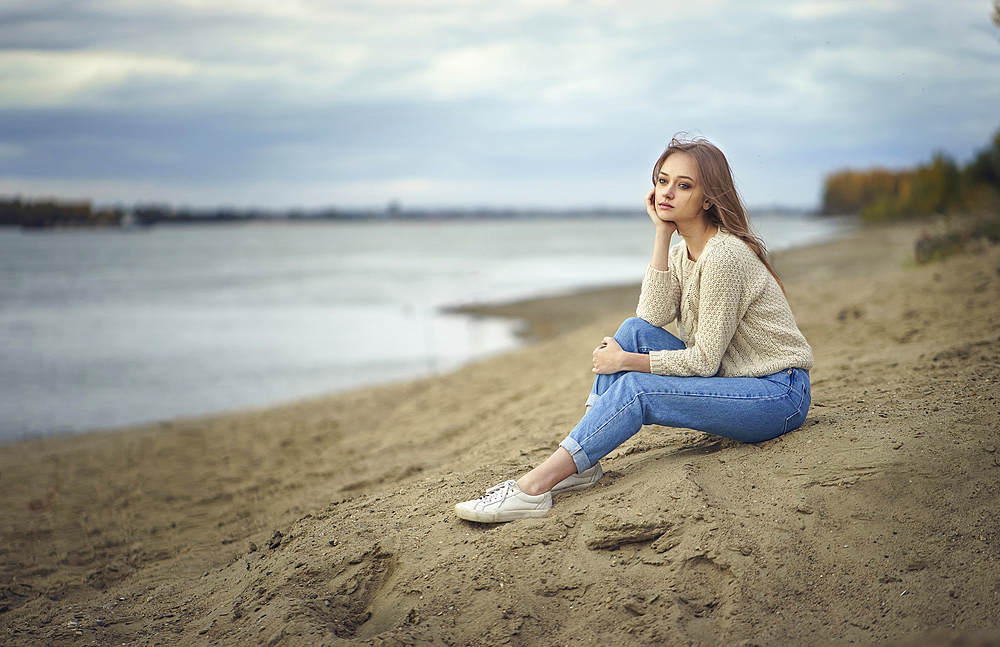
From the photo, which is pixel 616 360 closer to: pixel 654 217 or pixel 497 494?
pixel 654 217

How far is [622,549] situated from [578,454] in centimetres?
43

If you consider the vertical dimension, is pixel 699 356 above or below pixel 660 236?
below

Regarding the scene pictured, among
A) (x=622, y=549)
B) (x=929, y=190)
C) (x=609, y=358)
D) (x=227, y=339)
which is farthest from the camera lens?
(x=929, y=190)

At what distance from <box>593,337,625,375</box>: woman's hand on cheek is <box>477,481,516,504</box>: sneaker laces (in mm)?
686

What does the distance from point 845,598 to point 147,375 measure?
12181 mm

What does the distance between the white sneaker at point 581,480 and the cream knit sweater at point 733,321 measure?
62 cm

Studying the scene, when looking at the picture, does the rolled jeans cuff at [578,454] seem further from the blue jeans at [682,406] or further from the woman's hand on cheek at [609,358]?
the woman's hand on cheek at [609,358]

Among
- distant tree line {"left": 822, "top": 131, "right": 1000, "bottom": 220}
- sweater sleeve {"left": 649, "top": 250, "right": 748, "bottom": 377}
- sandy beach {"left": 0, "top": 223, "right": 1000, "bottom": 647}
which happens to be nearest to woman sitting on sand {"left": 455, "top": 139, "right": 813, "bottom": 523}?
sweater sleeve {"left": 649, "top": 250, "right": 748, "bottom": 377}

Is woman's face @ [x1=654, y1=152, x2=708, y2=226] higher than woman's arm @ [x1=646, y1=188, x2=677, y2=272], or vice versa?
woman's face @ [x1=654, y1=152, x2=708, y2=226]

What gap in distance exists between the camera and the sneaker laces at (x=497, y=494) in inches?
121

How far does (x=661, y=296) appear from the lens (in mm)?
3199

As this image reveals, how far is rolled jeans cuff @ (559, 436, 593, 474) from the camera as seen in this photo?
296 centimetres

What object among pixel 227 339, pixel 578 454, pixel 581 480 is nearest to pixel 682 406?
pixel 578 454

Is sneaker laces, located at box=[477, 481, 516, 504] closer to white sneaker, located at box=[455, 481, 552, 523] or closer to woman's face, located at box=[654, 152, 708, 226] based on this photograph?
white sneaker, located at box=[455, 481, 552, 523]
